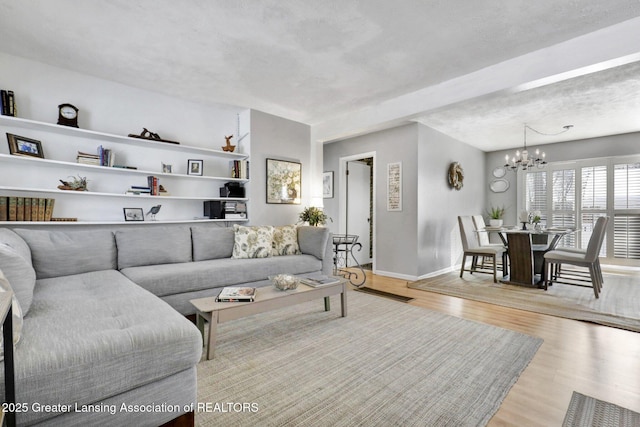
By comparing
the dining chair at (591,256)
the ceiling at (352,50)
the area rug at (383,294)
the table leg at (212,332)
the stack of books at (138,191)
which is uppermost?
the ceiling at (352,50)

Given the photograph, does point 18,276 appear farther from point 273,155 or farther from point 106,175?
point 273,155

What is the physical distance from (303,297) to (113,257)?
6.21ft

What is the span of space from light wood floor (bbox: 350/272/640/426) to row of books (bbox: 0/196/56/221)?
3.98 metres

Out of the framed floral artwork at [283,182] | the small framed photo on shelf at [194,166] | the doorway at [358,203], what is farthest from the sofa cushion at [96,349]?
the doorway at [358,203]

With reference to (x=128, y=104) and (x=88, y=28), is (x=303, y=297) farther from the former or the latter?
(x=128, y=104)

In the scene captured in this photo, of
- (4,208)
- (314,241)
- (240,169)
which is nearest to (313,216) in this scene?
(314,241)

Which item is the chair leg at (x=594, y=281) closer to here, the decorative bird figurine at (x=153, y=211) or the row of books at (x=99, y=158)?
the decorative bird figurine at (x=153, y=211)

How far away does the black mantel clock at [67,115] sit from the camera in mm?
3012

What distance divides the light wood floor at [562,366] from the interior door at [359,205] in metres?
2.82

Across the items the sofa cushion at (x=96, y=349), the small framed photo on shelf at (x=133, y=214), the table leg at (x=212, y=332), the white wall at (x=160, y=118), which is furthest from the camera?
the small framed photo on shelf at (x=133, y=214)

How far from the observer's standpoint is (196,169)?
3.92 metres

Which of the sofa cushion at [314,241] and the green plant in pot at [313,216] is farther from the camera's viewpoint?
the green plant in pot at [313,216]

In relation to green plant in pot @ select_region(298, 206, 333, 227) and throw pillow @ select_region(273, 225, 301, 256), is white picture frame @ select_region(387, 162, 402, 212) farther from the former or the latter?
throw pillow @ select_region(273, 225, 301, 256)

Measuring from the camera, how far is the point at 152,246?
297 cm
